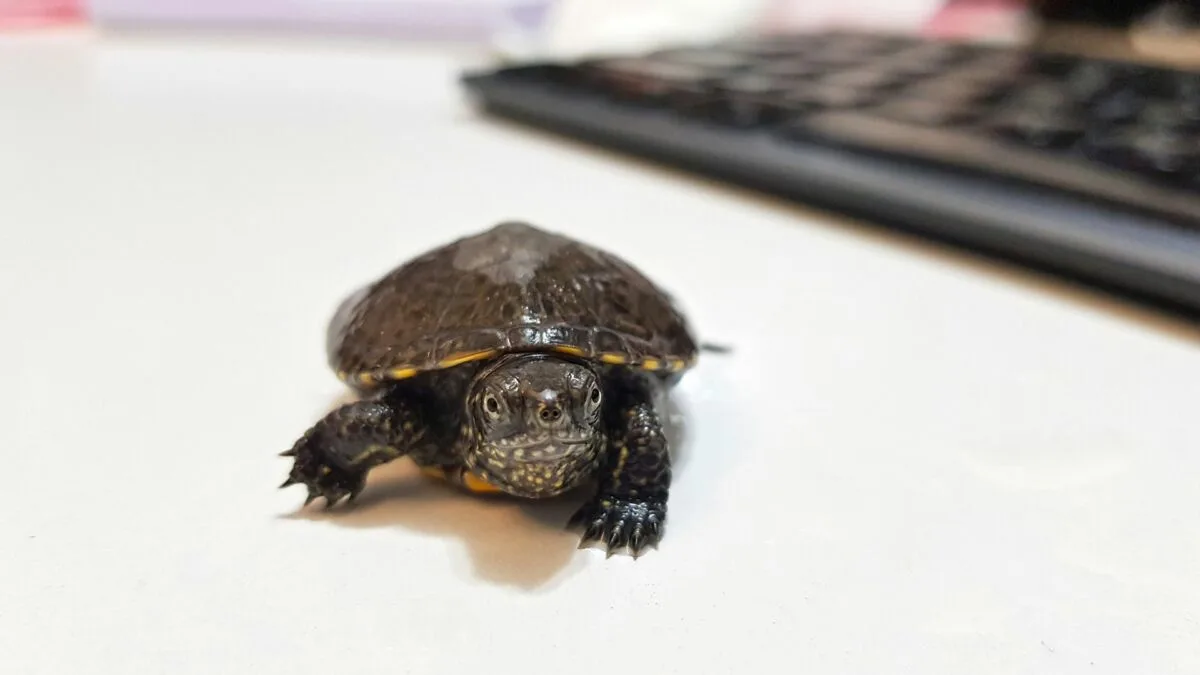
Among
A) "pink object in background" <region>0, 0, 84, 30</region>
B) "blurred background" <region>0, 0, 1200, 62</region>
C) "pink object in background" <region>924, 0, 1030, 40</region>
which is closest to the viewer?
"blurred background" <region>0, 0, 1200, 62</region>

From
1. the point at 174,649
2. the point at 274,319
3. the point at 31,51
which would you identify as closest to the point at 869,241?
the point at 274,319

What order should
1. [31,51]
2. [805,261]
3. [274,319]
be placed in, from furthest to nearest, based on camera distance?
[31,51], [805,261], [274,319]

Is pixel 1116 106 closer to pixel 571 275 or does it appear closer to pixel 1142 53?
pixel 1142 53

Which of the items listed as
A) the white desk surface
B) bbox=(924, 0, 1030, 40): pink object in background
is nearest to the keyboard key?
the white desk surface

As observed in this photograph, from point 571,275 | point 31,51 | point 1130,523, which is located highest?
point 31,51

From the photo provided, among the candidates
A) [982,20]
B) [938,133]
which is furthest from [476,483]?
[982,20]

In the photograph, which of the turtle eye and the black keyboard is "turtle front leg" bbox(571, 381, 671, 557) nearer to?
the turtle eye

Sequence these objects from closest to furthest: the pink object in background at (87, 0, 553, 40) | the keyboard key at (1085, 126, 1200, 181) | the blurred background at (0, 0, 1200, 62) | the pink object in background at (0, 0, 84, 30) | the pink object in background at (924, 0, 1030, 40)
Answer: the keyboard key at (1085, 126, 1200, 181) < the blurred background at (0, 0, 1200, 62) < the pink object in background at (924, 0, 1030, 40) < the pink object in background at (87, 0, 553, 40) < the pink object in background at (0, 0, 84, 30)

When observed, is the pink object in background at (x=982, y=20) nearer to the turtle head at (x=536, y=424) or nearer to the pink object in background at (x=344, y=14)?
the pink object in background at (x=344, y=14)

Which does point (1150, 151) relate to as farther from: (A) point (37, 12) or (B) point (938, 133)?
(A) point (37, 12)
